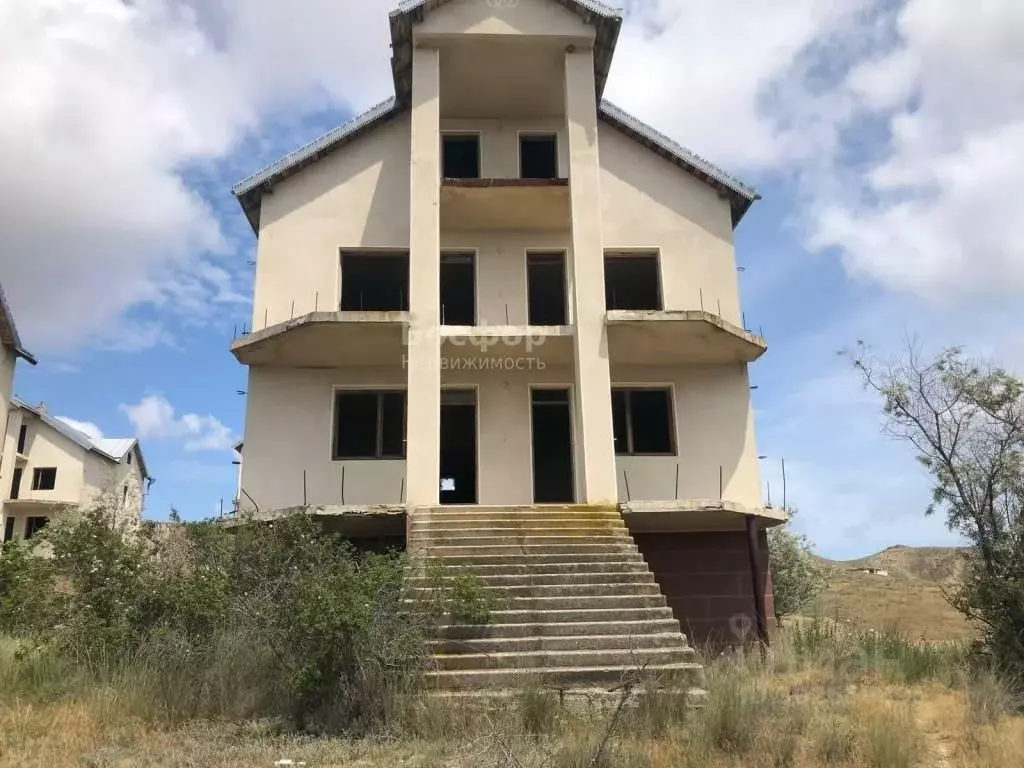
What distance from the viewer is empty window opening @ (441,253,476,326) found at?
1858 cm

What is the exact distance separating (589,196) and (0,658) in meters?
13.2

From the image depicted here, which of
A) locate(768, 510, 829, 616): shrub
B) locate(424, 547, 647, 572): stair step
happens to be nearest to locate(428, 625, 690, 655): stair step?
locate(424, 547, 647, 572): stair step

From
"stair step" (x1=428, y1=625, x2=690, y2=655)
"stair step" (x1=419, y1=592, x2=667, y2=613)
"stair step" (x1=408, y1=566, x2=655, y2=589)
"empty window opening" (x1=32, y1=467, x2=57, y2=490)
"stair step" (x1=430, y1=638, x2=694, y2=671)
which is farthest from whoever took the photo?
"empty window opening" (x1=32, y1=467, x2=57, y2=490)

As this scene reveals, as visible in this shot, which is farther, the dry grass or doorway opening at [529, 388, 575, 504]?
doorway opening at [529, 388, 575, 504]

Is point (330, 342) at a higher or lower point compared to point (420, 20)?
lower

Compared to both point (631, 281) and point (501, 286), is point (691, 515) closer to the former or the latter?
point (631, 281)

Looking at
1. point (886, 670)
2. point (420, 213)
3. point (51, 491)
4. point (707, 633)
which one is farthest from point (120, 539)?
point (51, 491)

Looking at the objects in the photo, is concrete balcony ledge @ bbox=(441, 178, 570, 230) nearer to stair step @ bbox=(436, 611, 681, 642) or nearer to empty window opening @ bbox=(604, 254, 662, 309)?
empty window opening @ bbox=(604, 254, 662, 309)

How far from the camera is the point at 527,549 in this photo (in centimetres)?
1288

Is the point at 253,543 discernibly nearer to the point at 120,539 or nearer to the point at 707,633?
the point at 120,539

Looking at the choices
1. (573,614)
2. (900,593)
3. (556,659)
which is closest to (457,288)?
(573,614)

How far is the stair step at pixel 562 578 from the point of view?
39.4 feet

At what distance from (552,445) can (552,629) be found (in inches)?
292

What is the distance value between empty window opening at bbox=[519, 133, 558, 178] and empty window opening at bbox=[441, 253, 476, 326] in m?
2.65
